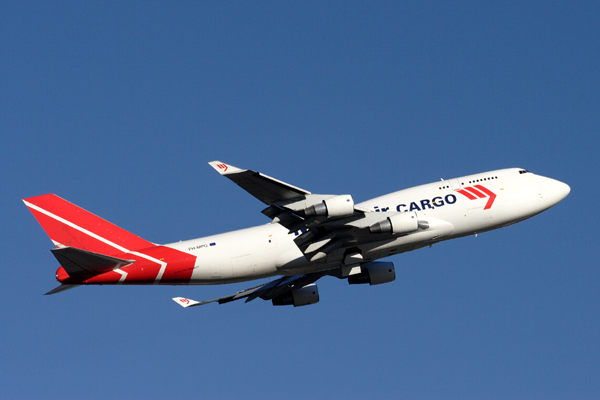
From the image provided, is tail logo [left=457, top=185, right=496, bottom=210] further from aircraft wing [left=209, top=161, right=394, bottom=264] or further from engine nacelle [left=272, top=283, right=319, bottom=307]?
engine nacelle [left=272, top=283, right=319, bottom=307]

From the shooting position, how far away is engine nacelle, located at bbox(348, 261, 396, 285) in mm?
42594

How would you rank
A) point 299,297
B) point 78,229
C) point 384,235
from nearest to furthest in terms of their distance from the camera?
point 384,235
point 78,229
point 299,297

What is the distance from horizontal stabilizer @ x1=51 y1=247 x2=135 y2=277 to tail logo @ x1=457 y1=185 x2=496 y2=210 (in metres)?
19.6

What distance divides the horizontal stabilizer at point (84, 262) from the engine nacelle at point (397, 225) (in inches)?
546

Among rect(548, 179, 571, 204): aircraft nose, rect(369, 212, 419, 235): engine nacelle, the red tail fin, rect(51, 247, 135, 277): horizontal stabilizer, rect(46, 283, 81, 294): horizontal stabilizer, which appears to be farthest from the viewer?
rect(548, 179, 571, 204): aircraft nose

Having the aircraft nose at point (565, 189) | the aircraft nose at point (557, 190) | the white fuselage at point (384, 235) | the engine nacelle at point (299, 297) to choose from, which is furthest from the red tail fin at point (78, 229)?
the aircraft nose at point (565, 189)

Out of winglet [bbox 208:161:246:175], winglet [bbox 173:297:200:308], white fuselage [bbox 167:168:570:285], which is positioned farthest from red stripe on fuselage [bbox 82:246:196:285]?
winglet [bbox 208:161:246:175]

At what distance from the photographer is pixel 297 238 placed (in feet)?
125

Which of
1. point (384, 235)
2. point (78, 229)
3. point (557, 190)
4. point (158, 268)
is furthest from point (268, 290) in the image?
point (557, 190)

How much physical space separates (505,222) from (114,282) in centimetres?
2289

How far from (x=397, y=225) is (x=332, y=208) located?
4.91m

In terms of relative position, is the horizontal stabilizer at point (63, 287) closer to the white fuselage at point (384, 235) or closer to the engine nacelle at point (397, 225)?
the white fuselage at point (384, 235)

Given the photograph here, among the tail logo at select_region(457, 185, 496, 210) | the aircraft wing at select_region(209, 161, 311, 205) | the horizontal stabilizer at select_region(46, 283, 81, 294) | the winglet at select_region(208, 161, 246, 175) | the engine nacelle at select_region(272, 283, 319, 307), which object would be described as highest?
the tail logo at select_region(457, 185, 496, 210)

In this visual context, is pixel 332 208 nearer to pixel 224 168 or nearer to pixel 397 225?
pixel 397 225
